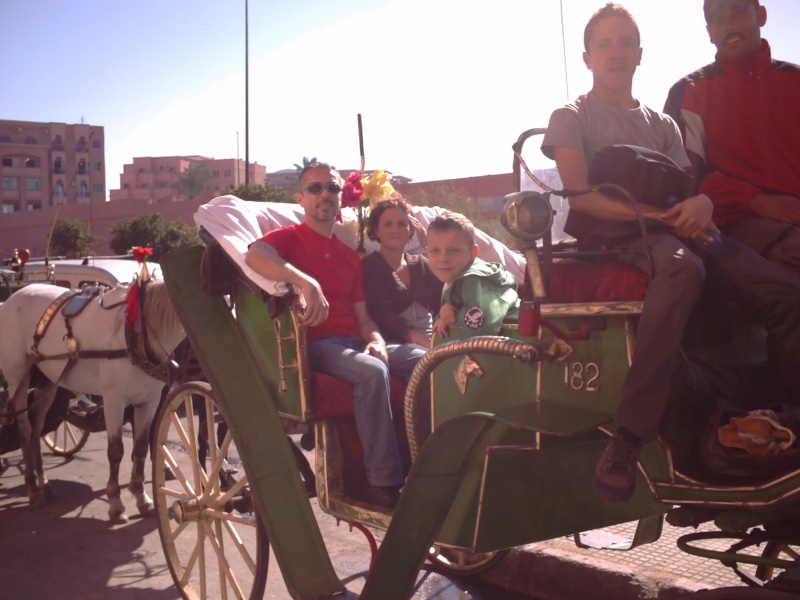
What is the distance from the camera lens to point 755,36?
2854mm

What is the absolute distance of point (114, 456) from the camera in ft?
19.9

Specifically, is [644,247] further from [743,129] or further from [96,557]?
[96,557]

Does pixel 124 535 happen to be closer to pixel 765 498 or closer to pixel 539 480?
pixel 539 480

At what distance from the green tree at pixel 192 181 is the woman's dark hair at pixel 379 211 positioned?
66287 millimetres

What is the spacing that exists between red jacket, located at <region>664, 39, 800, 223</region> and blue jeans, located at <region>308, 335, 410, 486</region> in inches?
56.9

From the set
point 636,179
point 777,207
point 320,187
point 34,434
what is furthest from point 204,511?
point 34,434

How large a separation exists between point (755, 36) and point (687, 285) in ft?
3.61

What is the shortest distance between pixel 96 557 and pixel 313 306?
2.75 m

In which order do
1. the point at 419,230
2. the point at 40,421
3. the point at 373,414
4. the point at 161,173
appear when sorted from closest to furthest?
the point at 373,414
the point at 419,230
the point at 40,421
the point at 161,173

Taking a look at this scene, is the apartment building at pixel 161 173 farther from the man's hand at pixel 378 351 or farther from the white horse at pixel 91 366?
the man's hand at pixel 378 351

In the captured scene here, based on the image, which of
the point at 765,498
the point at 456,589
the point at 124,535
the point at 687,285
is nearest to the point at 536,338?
the point at 687,285

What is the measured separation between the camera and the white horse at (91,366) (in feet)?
19.8

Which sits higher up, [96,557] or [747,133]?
[747,133]

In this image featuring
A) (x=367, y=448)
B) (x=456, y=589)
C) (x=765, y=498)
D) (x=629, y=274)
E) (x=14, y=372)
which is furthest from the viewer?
(x=14, y=372)
